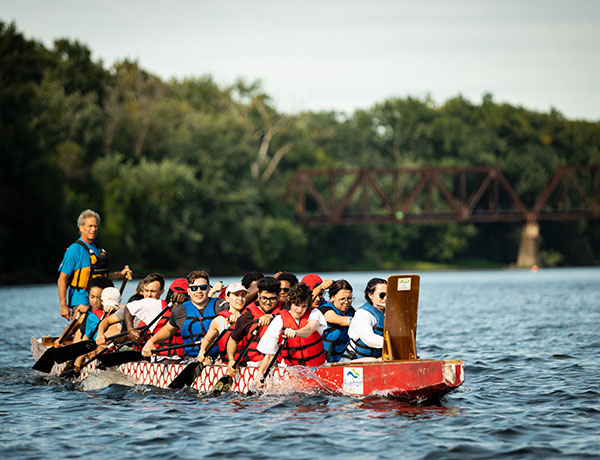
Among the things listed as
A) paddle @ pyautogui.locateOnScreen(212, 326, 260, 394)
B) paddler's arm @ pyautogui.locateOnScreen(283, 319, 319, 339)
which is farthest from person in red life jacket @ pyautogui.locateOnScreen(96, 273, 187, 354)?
paddler's arm @ pyautogui.locateOnScreen(283, 319, 319, 339)

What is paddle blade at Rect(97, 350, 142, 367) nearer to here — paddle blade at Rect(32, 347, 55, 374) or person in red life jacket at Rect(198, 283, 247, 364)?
paddle blade at Rect(32, 347, 55, 374)

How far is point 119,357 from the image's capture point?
46.2ft

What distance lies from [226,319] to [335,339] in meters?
1.63

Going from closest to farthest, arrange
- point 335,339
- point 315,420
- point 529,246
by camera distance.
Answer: point 315,420, point 335,339, point 529,246

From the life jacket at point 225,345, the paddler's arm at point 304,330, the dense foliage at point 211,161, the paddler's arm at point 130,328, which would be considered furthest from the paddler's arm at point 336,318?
the dense foliage at point 211,161

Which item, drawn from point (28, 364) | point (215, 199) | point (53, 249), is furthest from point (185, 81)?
point (28, 364)

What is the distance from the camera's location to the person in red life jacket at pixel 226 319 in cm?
1252

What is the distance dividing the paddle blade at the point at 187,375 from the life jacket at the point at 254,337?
85 cm

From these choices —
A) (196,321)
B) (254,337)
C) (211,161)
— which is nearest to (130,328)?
(196,321)

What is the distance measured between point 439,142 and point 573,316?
72271mm

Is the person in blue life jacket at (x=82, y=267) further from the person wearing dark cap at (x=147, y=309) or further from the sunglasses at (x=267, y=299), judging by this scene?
the sunglasses at (x=267, y=299)

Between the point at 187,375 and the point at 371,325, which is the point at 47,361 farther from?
the point at 371,325

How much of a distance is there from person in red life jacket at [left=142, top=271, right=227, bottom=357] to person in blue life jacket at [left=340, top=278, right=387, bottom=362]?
2092mm

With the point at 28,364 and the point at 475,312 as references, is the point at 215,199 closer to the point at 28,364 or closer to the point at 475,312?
the point at 475,312
